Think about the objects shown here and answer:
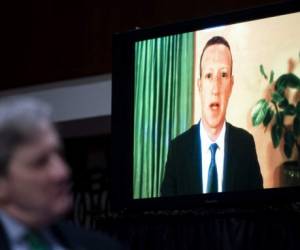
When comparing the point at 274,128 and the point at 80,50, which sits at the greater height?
the point at 80,50

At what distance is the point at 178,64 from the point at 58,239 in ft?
9.33

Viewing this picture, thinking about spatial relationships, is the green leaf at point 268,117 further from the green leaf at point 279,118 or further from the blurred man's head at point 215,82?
the blurred man's head at point 215,82

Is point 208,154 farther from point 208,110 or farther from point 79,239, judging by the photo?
point 79,239

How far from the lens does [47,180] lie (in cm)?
119

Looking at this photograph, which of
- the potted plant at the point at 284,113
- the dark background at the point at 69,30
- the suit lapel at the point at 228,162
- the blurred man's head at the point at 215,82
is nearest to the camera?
the potted plant at the point at 284,113

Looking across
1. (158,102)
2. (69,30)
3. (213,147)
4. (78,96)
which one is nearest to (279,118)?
(213,147)

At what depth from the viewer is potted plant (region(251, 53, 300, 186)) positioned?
146 inches

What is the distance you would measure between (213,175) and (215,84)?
388 mm

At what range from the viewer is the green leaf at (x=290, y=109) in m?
3.74

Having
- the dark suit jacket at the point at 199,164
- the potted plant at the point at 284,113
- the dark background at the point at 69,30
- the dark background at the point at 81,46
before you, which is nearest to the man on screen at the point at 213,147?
the dark suit jacket at the point at 199,164

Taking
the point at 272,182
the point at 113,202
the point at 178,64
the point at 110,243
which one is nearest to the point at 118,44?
the point at 178,64

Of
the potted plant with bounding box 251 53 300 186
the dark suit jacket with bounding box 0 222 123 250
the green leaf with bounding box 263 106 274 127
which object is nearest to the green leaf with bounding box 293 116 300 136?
the potted plant with bounding box 251 53 300 186

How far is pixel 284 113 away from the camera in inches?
148

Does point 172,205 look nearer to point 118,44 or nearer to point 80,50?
point 118,44
